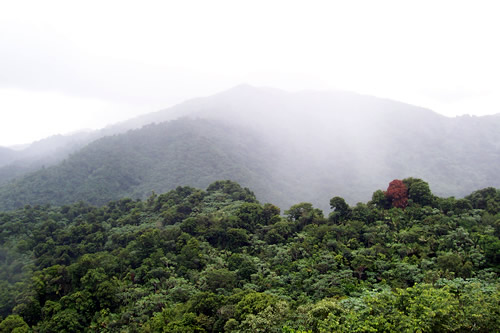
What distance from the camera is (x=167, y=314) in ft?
49.5

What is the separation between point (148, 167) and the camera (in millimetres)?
88938

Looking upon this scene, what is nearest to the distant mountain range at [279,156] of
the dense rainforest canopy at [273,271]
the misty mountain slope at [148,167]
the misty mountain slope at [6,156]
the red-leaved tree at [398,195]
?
the misty mountain slope at [148,167]

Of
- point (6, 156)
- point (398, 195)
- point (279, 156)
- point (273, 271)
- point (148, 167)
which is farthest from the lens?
point (6, 156)

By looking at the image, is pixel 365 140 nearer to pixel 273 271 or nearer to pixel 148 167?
pixel 148 167

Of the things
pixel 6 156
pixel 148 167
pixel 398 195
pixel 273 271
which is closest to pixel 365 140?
pixel 148 167

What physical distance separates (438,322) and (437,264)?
23.3ft

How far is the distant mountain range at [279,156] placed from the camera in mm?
78625

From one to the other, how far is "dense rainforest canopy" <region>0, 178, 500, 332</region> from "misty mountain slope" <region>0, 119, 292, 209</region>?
147ft

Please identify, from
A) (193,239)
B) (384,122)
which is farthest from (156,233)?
(384,122)

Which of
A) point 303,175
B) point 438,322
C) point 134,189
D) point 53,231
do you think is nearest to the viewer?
point 438,322

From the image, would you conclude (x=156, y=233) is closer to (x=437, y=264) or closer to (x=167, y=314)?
(x=167, y=314)

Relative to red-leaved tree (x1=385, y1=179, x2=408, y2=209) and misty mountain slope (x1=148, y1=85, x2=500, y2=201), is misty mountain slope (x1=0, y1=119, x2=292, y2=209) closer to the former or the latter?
misty mountain slope (x1=148, y1=85, x2=500, y2=201)

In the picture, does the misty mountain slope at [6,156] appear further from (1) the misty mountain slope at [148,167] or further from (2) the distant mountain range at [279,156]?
(1) the misty mountain slope at [148,167]

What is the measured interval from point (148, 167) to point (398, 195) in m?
76.2
